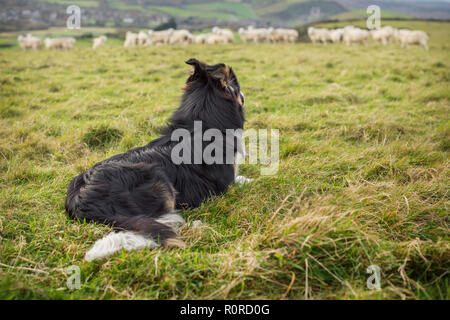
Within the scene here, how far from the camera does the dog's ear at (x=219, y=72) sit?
129 inches

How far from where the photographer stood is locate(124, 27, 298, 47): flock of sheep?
86.1 ft

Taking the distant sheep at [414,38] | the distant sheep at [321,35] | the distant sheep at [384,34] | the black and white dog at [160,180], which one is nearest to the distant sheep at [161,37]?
the distant sheep at [321,35]

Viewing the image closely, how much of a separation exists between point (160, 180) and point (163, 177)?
60mm

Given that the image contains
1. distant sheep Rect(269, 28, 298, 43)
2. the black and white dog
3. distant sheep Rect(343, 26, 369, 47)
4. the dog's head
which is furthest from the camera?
distant sheep Rect(269, 28, 298, 43)

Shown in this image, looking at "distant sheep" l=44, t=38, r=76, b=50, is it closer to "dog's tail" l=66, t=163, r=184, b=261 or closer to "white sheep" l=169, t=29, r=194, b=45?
"white sheep" l=169, t=29, r=194, b=45

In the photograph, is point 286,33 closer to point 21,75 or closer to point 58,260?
point 21,75

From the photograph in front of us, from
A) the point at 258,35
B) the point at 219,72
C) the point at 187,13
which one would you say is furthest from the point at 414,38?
the point at 187,13

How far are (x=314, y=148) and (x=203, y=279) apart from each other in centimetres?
335

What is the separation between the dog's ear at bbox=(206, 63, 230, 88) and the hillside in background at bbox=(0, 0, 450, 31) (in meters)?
8.21

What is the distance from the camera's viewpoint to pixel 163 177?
3.11 meters

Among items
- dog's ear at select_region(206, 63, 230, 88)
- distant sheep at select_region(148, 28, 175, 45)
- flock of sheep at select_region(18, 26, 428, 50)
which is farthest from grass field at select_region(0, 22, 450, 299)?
distant sheep at select_region(148, 28, 175, 45)

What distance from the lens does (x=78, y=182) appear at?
9.61ft

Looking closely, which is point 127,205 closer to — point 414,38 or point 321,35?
point 414,38
